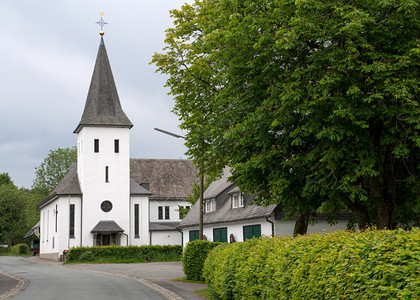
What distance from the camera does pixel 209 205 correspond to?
42.2 meters

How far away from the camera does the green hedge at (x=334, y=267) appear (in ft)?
19.2

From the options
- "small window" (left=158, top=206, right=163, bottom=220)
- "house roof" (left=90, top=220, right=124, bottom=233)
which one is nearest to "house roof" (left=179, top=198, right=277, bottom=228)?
"house roof" (left=90, top=220, right=124, bottom=233)

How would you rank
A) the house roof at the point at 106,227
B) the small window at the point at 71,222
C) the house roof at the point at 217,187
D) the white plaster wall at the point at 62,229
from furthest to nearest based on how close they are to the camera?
the small window at the point at 71,222, the house roof at the point at 106,227, the white plaster wall at the point at 62,229, the house roof at the point at 217,187

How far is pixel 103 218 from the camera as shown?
54188 millimetres

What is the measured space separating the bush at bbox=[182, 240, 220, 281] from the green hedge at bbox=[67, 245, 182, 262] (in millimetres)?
23114

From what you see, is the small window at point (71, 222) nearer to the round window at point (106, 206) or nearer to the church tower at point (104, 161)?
the church tower at point (104, 161)

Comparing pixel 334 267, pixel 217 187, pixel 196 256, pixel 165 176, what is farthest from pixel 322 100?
pixel 165 176

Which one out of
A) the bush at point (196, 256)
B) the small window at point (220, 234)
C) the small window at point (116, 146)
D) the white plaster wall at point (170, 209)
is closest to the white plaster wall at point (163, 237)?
the white plaster wall at point (170, 209)

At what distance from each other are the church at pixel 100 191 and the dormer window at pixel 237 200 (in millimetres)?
19466

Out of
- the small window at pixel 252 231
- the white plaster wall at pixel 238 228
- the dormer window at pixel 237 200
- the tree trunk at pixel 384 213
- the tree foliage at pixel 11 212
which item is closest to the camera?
the tree trunk at pixel 384 213

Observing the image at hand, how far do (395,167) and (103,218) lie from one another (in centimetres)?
4088

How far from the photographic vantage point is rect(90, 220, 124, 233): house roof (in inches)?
2079

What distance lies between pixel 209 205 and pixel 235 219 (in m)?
7.15

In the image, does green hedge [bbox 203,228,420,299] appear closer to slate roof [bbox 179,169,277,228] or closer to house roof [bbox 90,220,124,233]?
slate roof [bbox 179,169,277,228]
